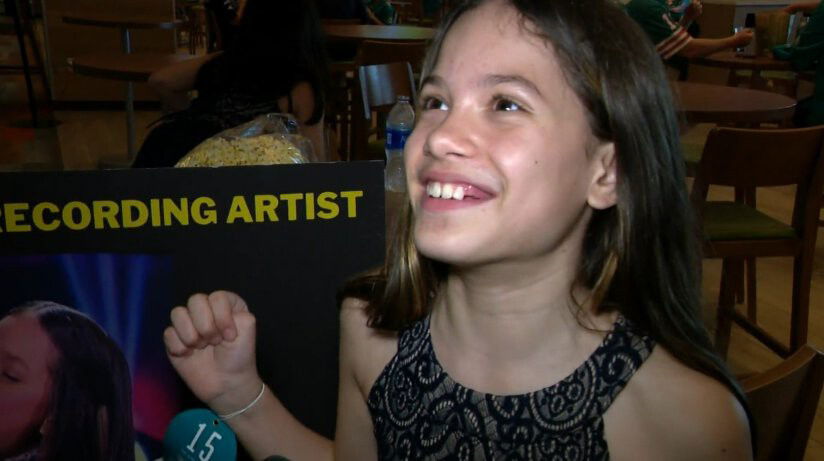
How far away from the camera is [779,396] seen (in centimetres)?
88

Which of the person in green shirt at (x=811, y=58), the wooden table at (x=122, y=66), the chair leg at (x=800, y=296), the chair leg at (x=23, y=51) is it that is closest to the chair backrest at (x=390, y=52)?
the wooden table at (x=122, y=66)

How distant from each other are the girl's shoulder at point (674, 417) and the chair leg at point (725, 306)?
2.03 metres

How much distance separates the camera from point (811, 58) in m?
4.82

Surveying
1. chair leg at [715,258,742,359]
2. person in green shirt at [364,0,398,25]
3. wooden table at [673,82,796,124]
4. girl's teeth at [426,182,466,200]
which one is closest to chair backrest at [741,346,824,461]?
girl's teeth at [426,182,466,200]

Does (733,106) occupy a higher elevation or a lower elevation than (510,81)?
lower

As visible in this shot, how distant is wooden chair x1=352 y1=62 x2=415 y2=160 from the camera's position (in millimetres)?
3365

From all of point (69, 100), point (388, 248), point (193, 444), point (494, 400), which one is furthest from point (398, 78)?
point (69, 100)

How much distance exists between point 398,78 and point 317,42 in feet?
2.77

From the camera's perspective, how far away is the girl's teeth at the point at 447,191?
32.7 inches

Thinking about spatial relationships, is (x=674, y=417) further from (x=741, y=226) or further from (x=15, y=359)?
(x=741, y=226)

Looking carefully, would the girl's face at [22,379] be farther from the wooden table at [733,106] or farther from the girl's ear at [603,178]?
the wooden table at [733,106]

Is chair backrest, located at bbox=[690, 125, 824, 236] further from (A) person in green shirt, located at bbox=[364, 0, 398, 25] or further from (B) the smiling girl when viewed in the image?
(A) person in green shirt, located at bbox=[364, 0, 398, 25]

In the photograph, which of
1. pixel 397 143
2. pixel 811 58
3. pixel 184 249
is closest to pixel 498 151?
pixel 184 249

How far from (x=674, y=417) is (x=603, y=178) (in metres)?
0.28
